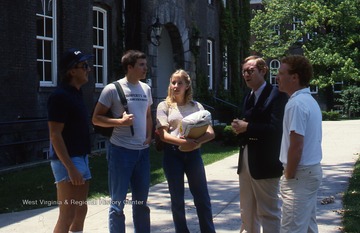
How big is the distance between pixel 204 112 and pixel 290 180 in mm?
1416

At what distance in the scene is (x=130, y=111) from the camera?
17.1 ft

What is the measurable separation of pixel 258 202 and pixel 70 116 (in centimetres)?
194

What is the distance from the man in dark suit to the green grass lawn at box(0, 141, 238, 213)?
12.5ft

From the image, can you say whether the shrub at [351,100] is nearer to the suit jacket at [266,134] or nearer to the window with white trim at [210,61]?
the window with white trim at [210,61]

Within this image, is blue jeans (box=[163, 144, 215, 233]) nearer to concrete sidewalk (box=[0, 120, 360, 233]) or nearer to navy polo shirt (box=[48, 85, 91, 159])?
concrete sidewalk (box=[0, 120, 360, 233])

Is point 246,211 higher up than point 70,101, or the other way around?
point 70,101

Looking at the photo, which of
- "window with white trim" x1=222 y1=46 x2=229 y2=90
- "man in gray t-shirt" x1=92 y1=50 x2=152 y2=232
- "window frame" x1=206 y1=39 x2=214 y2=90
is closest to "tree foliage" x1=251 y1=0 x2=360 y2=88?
"window with white trim" x1=222 y1=46 x2=229 y2=90

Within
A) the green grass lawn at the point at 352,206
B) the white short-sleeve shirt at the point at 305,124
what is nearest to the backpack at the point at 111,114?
the white short-sleeve shirt at the point at 305,124

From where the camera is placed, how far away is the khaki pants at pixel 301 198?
4.26m

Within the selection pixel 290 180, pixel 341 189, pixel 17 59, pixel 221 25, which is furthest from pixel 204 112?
pixel 221 25

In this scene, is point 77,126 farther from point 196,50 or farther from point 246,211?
point 196,50

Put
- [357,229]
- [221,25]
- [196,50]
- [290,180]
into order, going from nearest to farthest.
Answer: [290,180] < [357,229] < [196,50] < [221,25]

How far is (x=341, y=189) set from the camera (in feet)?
30.1

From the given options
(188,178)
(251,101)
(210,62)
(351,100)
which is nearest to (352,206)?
(188,178)
